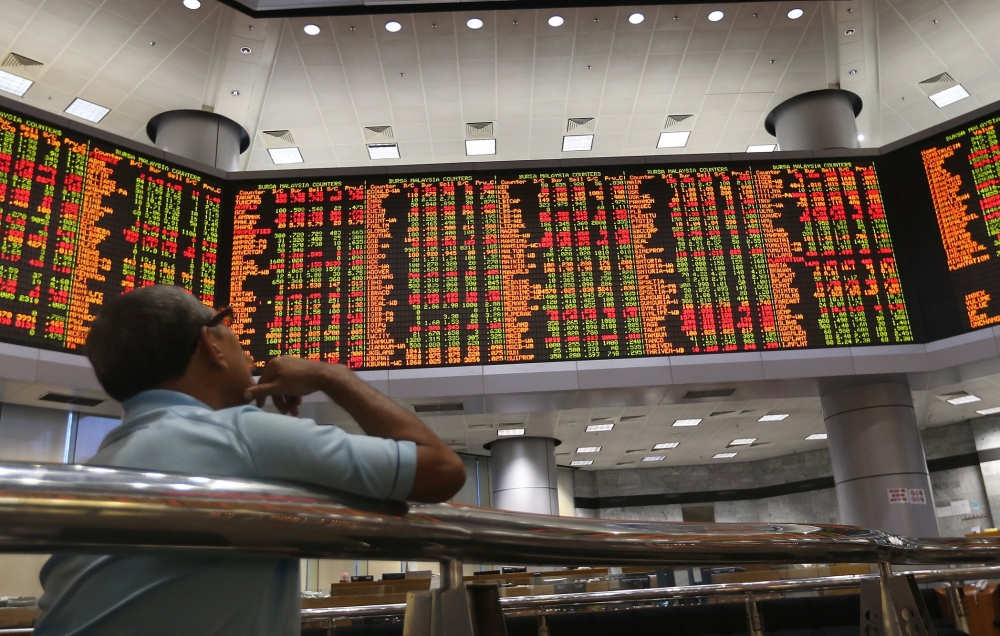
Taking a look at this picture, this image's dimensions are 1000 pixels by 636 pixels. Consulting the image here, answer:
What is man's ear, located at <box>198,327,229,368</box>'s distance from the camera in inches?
39.7

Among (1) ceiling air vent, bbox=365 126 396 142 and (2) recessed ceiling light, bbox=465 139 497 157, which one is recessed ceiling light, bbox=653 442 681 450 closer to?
(2) recessed ceiling light, bbox=465 139 497 157

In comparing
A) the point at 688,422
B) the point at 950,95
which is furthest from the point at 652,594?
the point at 688,422

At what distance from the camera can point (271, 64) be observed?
7.69m

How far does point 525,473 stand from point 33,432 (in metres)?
6.19

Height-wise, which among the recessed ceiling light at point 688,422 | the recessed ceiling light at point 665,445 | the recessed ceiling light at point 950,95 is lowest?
the recessed ceiling light at point 665,445

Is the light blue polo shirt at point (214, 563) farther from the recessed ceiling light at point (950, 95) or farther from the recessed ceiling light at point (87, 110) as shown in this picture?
the recessed ceiling light at point (950, 95)

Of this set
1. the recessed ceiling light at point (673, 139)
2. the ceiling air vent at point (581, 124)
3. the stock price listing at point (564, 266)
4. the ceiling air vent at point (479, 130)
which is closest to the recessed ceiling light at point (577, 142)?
the ceiling air vent at point (581, 124)

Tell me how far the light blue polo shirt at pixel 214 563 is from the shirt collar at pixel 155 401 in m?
0.06

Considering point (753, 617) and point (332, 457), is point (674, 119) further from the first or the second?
point (332, 457)

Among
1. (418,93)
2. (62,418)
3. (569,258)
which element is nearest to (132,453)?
(569,258)

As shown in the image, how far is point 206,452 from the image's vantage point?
33.8 inches

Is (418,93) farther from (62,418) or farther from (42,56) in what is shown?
(62,418)

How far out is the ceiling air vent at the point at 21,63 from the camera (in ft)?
24.1

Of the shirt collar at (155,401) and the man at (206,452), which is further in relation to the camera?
the shirt collar at (155,401)
